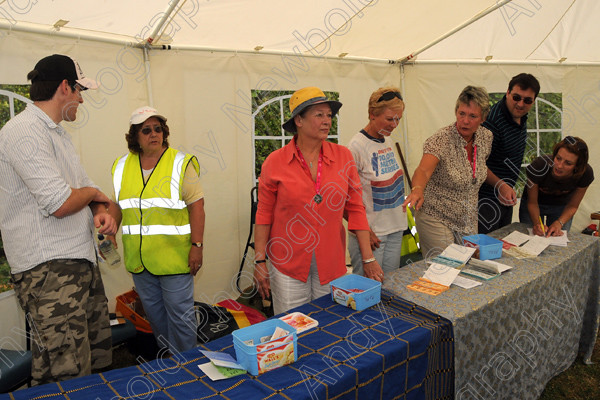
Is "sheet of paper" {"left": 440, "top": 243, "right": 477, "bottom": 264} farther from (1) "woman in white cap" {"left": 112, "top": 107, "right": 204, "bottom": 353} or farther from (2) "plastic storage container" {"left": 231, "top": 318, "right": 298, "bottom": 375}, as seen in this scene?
(1) "woman in white cap" {"left": 112, "top": 107, "right": 204, "bottom": 353}

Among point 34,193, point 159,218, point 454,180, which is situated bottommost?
point 159,218

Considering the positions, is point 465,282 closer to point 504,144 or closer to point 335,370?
point 335,370

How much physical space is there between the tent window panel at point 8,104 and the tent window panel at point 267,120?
5.50 feet

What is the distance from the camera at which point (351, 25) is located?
3.42 m

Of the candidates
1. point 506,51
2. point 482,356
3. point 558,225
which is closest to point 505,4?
point 506,51

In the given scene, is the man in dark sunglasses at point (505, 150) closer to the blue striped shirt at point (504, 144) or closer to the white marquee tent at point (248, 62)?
the blue striped shirt at point (504, 144)

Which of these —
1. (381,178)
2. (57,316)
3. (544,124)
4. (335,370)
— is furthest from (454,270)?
(544,124)

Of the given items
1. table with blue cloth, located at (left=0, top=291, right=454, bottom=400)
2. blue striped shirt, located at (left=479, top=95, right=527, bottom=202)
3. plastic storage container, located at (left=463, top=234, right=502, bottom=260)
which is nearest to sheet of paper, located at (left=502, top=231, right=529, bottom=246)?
plastic storage container, located at (left=463, top=234, right=502, bottom=260)

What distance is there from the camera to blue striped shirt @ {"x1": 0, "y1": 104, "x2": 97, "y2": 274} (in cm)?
149

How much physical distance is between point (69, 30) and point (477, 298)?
2.77 meters

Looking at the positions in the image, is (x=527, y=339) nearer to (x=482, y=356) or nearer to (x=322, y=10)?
(x=482, y=356)

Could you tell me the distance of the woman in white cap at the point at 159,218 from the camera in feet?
7.02

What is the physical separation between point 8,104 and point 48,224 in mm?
1344

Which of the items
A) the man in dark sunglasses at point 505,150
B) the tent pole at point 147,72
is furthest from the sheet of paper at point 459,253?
the tent pole at point 147,72
